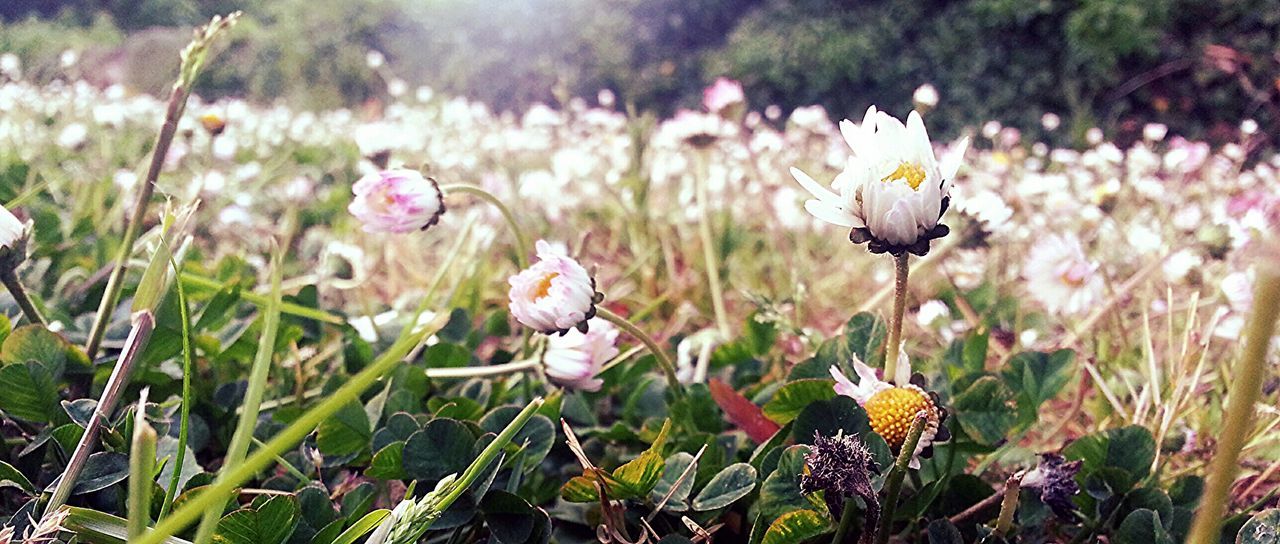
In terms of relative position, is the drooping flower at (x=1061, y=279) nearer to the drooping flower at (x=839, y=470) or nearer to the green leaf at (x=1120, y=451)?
the green leaf at (x=1120, y=451)

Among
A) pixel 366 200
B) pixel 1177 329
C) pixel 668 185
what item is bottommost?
pixel 1177 329

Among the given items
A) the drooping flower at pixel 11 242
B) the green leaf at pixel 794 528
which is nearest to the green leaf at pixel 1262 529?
the green leaf at pixel 794 528

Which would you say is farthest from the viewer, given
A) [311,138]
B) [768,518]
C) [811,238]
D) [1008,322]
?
[311,138]

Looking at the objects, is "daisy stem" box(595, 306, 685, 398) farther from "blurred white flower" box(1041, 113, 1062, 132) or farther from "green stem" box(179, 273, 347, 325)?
"blurred white flower" box(1041, 113, 1062, 132)

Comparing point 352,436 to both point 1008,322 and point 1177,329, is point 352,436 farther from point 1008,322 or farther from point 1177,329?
point 1177,329

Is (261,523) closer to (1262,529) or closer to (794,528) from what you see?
(794,528)

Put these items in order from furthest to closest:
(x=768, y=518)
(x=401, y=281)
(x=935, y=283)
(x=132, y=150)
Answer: (x=132, y=150) < (x=935, y=283) < (x=401, y=281) < (x=768, y=518)

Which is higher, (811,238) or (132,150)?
(132,150)

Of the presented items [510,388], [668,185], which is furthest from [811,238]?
[510,388]
